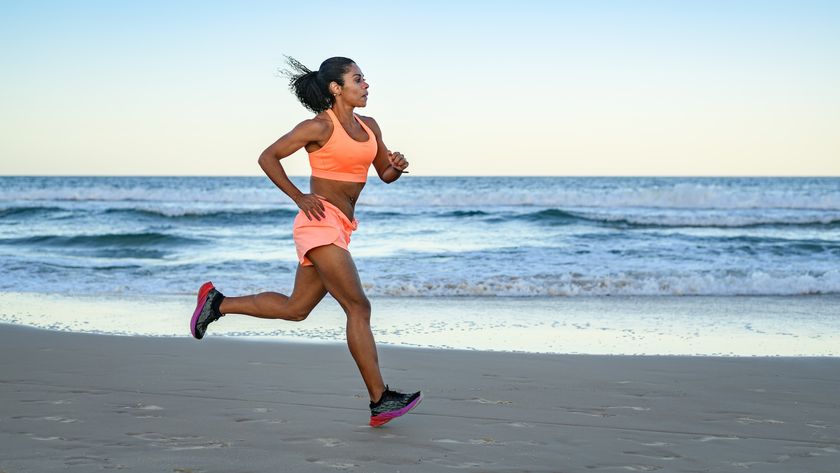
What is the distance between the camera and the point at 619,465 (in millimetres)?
3684

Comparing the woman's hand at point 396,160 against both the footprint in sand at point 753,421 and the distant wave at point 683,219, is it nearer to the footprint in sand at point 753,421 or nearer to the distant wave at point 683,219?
the footprint in sand at point 753,421

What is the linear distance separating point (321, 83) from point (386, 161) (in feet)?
1.73

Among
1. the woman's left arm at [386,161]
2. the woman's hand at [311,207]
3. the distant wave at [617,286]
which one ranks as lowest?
the distant wave at [617,286]

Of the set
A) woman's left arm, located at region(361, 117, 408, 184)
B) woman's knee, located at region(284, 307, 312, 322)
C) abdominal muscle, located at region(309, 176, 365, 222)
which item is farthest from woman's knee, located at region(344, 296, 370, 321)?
woman's left arm, located at region(361, 117, 408, 184)

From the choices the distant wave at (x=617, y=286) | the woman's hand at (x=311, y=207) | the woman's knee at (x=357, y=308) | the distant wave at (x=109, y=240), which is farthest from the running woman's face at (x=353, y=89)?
the distant wave at (x=109, y=240)

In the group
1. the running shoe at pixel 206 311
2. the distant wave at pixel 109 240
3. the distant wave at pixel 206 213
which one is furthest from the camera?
the distant wave at pixel 206 213

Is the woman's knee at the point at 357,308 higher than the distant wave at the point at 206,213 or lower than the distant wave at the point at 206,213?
higher

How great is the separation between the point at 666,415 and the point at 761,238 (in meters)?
18.7

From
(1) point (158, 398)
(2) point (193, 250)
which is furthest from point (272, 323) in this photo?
(2) point (193, 250)

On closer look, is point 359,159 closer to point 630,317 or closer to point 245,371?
point 245,371

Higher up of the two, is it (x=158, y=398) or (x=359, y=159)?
(x=359, y=159)

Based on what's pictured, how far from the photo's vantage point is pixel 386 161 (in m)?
4.70

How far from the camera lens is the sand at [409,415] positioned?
374cm

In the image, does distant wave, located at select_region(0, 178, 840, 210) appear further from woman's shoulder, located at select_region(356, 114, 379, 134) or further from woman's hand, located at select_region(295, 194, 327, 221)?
woman's hand, located at select_region(295, 194, 327, 221)
